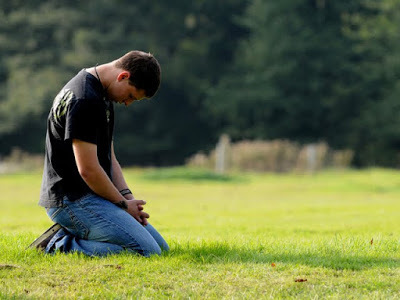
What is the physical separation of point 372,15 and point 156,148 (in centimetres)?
1558

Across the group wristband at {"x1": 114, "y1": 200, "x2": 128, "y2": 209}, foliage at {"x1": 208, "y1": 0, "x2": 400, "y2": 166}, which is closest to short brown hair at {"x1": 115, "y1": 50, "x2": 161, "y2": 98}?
wristband at {"x1": 114, "y1": 200, "x2": 128, "y2": 209}

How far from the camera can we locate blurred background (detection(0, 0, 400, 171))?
4062 cm

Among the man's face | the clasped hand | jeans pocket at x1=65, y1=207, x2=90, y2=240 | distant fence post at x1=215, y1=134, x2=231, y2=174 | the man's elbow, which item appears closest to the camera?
the man's elbow

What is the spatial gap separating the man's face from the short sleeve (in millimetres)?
241

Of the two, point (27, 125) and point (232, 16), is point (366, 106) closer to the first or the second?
point (232, 16)

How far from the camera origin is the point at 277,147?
29.5m

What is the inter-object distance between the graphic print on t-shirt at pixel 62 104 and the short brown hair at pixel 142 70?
1.50 feet

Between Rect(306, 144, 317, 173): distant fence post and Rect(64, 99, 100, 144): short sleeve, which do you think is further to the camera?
Rect(306, 144, 317, 173): distant fence post

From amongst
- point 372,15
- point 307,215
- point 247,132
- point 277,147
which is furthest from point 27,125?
point 307,215

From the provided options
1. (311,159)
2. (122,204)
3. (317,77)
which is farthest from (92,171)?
(317,77)

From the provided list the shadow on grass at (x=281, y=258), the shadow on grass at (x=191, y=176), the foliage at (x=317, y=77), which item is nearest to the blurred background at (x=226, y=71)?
the foliage at (x=317, y=77)

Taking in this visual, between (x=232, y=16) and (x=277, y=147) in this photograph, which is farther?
(x=232, y=16)

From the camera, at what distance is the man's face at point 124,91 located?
17.5 feet

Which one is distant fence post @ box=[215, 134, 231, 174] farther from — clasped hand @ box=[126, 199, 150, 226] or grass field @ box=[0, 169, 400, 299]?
clasped hand @ box=[126, 199, 150, 226]
